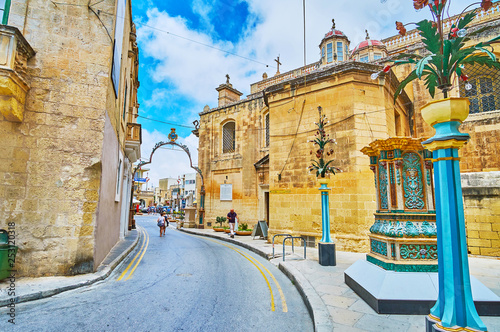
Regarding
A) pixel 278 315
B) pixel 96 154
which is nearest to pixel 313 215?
pixel 278 315

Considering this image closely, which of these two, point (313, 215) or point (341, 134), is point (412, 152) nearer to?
point (341, 134)

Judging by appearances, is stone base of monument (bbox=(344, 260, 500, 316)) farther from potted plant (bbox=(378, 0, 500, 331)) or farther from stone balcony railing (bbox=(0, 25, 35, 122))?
stone balcony railing (bbox=(0, 25, 35, 122))

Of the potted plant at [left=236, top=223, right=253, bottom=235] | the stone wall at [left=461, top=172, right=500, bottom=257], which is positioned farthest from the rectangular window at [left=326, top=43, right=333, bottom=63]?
the stone wall at [left=461, top=172, right=500, bottom=257]

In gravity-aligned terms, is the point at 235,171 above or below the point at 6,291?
above

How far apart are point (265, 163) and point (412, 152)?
13.2 metres

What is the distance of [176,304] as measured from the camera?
493 cm

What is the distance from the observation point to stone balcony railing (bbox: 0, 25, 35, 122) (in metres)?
5.92

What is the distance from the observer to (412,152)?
5637 mm

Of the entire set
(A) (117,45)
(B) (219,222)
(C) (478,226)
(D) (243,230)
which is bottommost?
(D) (243,230)

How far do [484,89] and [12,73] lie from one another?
17.7 metres

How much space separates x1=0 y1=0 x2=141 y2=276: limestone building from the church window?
0.11ft

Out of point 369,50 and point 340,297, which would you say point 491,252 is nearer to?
point 340,297

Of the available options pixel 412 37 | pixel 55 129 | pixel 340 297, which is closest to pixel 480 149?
pixel 412 37

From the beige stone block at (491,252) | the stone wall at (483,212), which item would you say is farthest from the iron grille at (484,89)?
the beige stone block at (491,252)
